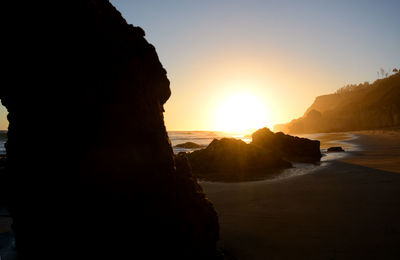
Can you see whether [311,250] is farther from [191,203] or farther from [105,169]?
[105,169]

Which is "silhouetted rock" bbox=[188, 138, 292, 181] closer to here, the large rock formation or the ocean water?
the large rock formation

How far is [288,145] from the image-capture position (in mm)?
16078

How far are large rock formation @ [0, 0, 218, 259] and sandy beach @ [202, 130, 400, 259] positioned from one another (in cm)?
120

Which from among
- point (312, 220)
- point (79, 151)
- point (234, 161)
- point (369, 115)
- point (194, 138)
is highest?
point (369, 115)

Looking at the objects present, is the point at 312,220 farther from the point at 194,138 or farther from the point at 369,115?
the point at 369,115

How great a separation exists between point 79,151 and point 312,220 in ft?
13.7

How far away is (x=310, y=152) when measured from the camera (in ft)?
49.1

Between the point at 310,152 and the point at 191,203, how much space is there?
46.8 ft

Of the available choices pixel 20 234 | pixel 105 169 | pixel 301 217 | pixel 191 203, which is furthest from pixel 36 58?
pixel 301 217

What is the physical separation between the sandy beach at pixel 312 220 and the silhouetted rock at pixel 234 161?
3366mm

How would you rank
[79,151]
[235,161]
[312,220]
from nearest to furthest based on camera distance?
[79,151]
[312,220]
[235,161]

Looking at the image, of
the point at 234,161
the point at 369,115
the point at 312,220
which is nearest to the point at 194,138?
the point at 369,115

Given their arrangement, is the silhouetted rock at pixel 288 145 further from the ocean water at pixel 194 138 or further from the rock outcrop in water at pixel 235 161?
the ocean water at pixel 194 138

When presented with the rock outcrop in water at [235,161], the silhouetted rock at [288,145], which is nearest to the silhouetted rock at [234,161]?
the rock outcrop in water at [235,161]
